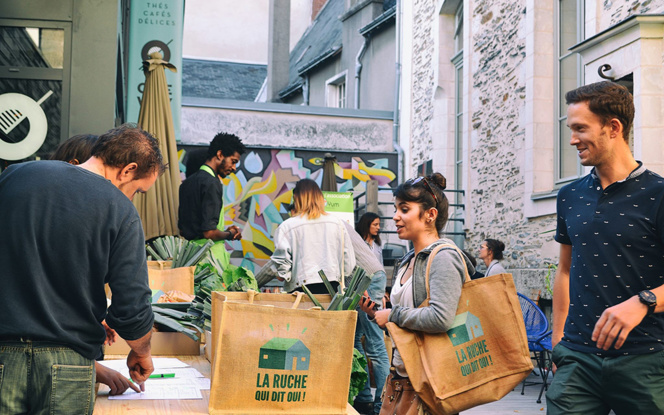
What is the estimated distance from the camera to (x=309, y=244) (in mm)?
5738

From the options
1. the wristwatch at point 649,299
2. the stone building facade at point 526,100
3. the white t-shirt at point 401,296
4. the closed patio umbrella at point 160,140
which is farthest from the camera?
the stone building facade at point 526,100

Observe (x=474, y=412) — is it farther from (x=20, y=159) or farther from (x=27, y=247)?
(x=27, y=247)

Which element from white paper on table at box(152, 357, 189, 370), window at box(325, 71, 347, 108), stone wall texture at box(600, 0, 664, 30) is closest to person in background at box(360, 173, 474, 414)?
white paper on table at box(152, 357, 189, 370)

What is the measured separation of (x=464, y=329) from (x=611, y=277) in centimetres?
63

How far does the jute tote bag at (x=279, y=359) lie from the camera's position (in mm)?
2283

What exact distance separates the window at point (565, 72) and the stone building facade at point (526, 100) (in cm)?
1

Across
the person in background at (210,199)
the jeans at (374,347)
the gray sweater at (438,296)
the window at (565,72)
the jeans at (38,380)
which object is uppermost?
the window at (565,72)

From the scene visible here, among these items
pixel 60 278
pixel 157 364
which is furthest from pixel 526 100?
pixel 60 278

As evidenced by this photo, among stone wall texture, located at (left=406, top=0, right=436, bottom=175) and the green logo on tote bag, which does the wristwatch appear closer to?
the green logo on tote bag

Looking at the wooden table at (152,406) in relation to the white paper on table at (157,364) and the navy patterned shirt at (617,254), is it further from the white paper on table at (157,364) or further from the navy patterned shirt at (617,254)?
the navy patterned shirt at (617,254)

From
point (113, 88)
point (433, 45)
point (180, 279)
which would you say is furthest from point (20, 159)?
point (433, 45)

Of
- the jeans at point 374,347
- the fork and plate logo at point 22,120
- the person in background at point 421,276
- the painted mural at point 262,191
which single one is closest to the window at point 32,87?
the fork and plate logo at point 22,120

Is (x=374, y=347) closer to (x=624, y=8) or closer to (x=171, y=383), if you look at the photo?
(x=171, y=383)

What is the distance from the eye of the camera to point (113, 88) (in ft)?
19.0
